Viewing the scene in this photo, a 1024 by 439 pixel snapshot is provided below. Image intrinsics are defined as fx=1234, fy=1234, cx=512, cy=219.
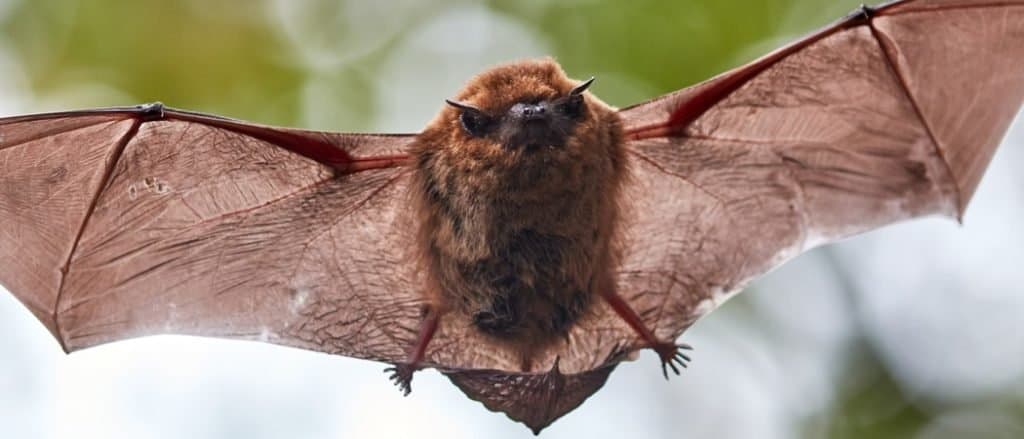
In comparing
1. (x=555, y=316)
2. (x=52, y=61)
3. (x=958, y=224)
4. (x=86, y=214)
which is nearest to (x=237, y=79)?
(x=52, y=61)

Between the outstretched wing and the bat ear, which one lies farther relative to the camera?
the outstretched wing

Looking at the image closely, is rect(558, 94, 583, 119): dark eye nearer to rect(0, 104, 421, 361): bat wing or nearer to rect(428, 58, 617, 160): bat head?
rect(428, 58, 617, 160): bat head

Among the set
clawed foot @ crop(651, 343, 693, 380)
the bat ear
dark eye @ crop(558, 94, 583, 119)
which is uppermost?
the bat ear

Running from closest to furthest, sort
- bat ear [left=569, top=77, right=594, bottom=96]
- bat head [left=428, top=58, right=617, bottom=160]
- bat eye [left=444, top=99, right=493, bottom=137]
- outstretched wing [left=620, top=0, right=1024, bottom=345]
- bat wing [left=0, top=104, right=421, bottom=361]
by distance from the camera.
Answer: bat ear [left=569, top=77, right=594, bottom=96] → bat head [left=428, top=58, right=617, bottom=160] → bat eye [left=444, top=99, right=493, bottom=137] → outstretched wing [left=620, top=0, right=1024, bottom=345] → bat wing [left=0, top=104, right=421, bottom=361]

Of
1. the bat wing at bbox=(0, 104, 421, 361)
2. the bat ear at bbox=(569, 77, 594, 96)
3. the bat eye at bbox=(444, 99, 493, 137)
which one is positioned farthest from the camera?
the bat wing at bbox=(0, 104, 421, 361)

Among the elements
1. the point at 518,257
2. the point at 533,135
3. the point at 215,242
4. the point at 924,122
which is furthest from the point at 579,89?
the point at 215,242

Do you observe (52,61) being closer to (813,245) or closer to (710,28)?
(710,28)

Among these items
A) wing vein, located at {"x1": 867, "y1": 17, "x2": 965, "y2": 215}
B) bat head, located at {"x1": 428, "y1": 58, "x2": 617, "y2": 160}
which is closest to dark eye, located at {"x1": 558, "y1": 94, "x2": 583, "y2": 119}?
bat head, located at {"x1": 428, "y1": 58, "x2": 617, "y2": 160}

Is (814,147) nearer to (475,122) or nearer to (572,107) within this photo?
(572,107)
